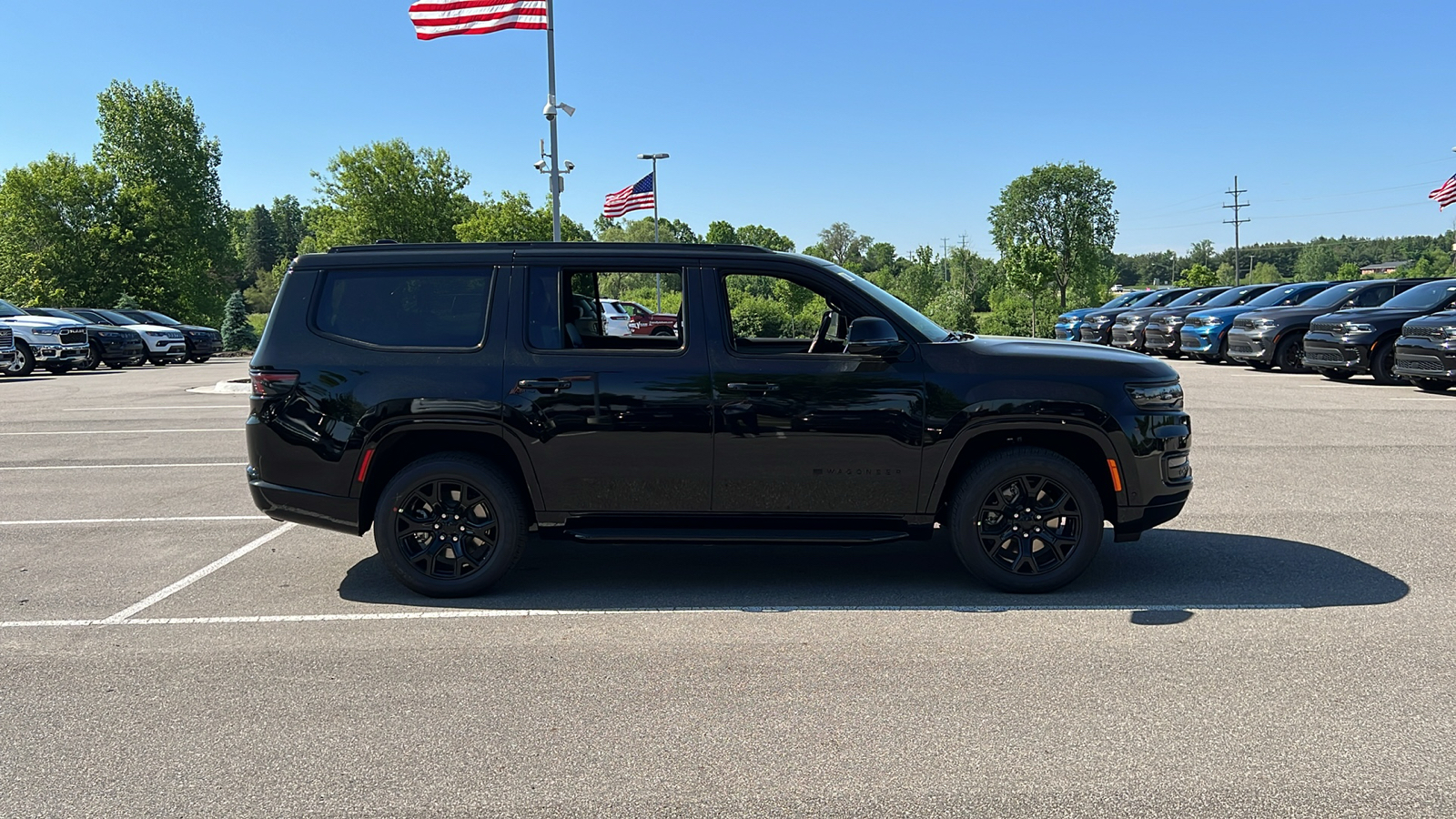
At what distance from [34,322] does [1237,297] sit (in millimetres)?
28368

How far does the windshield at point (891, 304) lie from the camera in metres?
5.59

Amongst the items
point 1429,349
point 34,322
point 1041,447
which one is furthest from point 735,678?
point 34,322

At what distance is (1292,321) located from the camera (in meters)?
20.0

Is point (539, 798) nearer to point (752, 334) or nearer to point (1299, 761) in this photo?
point (1299, 761)

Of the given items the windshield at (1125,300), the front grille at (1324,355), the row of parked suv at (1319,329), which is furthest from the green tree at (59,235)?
the front grille at (1324,355)

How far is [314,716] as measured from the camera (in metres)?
3.99

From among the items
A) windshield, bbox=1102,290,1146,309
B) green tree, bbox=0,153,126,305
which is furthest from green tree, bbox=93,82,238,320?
windshield, bbox=1102,290,1146,309

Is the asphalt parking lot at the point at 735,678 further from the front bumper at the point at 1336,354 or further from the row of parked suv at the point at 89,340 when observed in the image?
the row of parked suv at the point at 89,340

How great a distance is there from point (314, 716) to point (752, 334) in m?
3.18

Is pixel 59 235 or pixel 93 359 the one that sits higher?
pixel 59 235

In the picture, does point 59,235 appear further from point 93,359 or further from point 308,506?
point 308,506

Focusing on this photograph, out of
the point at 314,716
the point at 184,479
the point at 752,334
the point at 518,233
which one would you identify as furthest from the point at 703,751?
the point at 518,233

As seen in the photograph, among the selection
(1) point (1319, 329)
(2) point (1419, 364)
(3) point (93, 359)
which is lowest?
(2) point (1419, 364)

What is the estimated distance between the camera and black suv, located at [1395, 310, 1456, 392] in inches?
581
